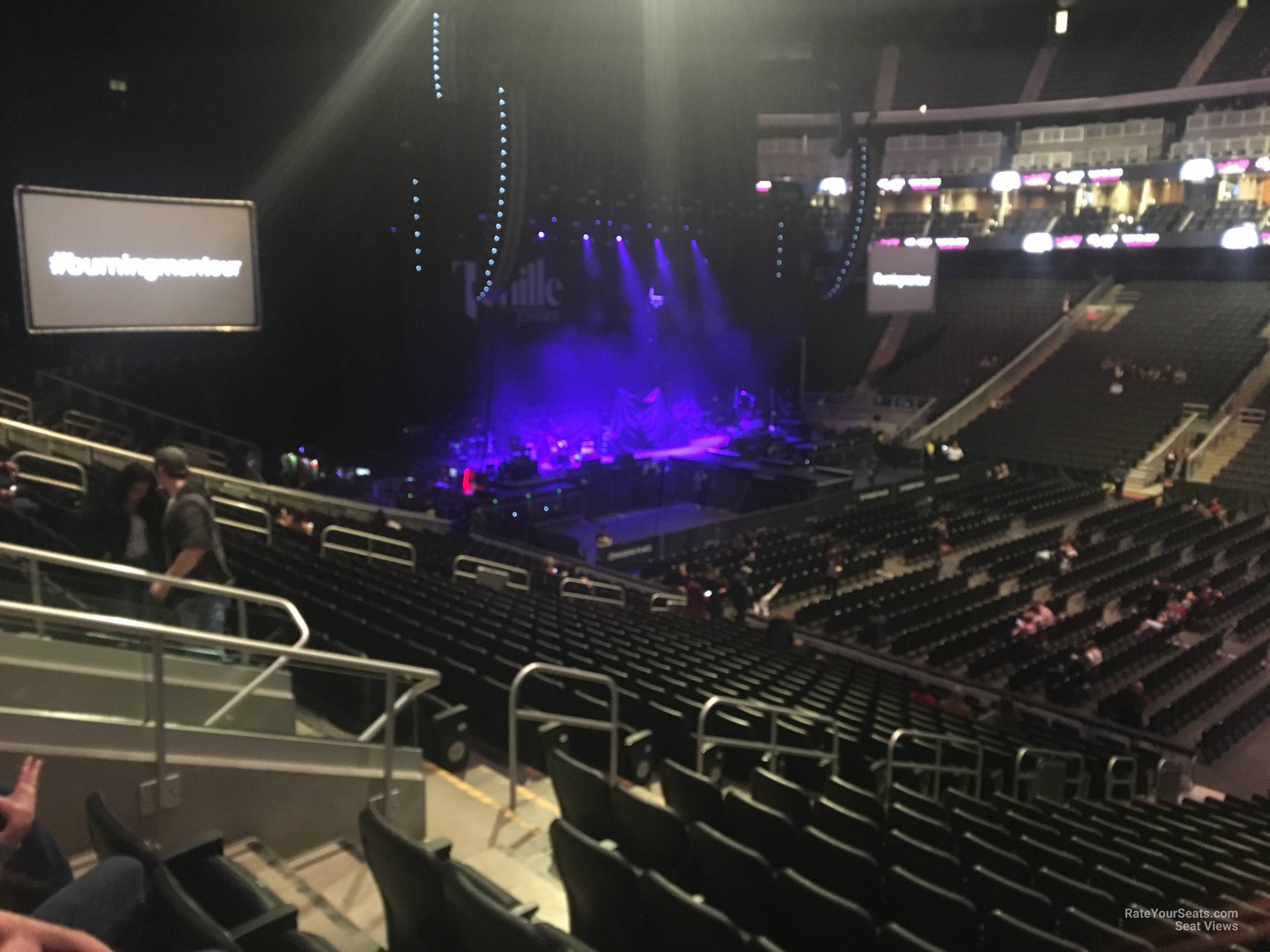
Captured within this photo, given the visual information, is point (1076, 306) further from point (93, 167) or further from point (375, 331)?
point (93, 167)

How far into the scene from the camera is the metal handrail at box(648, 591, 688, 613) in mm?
13586

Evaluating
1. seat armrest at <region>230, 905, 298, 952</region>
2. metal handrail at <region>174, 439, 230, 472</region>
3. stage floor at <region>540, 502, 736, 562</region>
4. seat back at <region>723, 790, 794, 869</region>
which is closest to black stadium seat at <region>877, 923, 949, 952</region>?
seat back at <region>723, 790, 794, 869</region>

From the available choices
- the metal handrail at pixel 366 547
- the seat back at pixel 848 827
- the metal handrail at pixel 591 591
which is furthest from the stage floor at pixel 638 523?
the seat back at pixel 848 827

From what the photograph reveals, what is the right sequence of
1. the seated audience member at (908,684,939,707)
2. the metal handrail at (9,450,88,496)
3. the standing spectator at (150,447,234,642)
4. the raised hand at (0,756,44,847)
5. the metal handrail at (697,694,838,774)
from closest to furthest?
the raised hand at (0,756,44,847) → the standing spectator at (150,447,234,642) → the metal handrail at (697,694,838,774) → the metal handrail at (9,450,88,496) → the seated audience member at (908,684,939,707)

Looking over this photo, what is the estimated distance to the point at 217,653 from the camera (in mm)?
3883

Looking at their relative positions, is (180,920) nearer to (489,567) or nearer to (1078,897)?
(1078,897)

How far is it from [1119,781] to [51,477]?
10.4m

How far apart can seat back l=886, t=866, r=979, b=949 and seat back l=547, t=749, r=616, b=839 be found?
45.2 inches

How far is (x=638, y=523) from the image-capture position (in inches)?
838

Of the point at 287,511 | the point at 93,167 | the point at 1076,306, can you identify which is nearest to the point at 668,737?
the point at 287,511

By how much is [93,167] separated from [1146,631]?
57.0ft

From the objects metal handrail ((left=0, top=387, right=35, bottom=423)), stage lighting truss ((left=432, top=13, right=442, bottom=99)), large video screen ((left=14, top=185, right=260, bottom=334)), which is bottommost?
metal handrail ((left=0, top=387, right=35, bottom=423))

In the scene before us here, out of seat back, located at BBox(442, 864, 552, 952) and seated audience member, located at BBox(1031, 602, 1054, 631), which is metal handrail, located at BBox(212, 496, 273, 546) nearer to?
seat back, located at BBox(442, 864, 552, 952)

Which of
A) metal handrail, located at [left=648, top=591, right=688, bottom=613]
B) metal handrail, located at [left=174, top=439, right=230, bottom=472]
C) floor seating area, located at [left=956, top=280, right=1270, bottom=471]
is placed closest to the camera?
metal handrail, located at [left=648, top=591, right=688, bottom=613]
